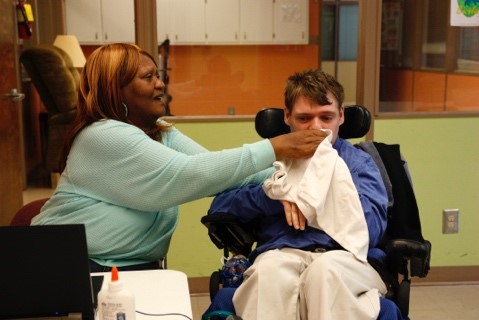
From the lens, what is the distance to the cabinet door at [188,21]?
3.61 m

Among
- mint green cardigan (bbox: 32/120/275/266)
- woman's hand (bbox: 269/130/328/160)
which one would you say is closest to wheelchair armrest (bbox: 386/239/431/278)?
woman's hand (bbox: 269/130/328/160)

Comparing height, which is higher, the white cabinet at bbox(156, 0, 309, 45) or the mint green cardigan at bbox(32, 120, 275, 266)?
the white cabinet at bbox(156, 0, 309, 45)

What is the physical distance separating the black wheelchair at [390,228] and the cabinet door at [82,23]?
3794mm

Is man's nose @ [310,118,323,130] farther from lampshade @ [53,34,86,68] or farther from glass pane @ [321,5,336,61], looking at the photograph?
lampshade @ [53,34,86,68]

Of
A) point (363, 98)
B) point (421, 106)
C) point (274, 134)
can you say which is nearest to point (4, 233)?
point (274, 134)

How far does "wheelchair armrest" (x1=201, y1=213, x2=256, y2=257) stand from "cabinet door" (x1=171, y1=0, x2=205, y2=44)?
152cm

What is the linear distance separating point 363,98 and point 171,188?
1932 millimetres

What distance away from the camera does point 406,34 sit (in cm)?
377

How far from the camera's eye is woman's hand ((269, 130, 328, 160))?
2.11 meters

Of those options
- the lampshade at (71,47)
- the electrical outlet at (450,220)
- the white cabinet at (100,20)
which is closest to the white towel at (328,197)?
the electrical outlet at (450,220)

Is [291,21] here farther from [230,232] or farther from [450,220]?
[230,232]

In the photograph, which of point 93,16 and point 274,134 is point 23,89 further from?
point 274,134

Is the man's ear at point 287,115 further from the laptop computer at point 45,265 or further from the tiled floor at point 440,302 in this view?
the tiled floor at point 440,302

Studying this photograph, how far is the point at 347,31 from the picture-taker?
545 cm
